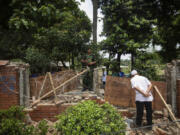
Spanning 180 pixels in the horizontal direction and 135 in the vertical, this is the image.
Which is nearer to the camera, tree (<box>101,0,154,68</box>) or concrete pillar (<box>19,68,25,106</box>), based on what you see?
concrete pillar (<box>19,68,25,106</box>)

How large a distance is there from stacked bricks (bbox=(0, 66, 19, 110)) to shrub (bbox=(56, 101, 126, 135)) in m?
3.34

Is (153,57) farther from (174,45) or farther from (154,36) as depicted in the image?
(174,45)

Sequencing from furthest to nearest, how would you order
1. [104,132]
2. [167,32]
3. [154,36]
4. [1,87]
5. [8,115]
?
[167,32]
[154,36]
[1,87]
[8,115]
[104,132]

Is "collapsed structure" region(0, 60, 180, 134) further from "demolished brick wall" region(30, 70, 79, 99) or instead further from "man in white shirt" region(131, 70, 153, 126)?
"man in white shirt" region(131, 70, 153, 126)

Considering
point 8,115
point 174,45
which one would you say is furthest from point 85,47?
point 8,115

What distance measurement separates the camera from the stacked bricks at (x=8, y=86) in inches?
222

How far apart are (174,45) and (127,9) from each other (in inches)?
181

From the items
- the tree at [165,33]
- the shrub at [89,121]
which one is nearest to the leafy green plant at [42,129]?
the shrub at [89,121]

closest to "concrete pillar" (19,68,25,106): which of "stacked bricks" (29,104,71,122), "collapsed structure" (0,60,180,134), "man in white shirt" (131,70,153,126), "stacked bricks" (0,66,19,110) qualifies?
"collapsed structure" (0,60,180,134)

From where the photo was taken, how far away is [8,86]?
567 centimetres

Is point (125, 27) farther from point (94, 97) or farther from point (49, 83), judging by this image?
point (49, 83)

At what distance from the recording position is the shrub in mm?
2904

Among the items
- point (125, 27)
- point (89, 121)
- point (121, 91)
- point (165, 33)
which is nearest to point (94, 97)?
point (121, 91)

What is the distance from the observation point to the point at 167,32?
10695mm
